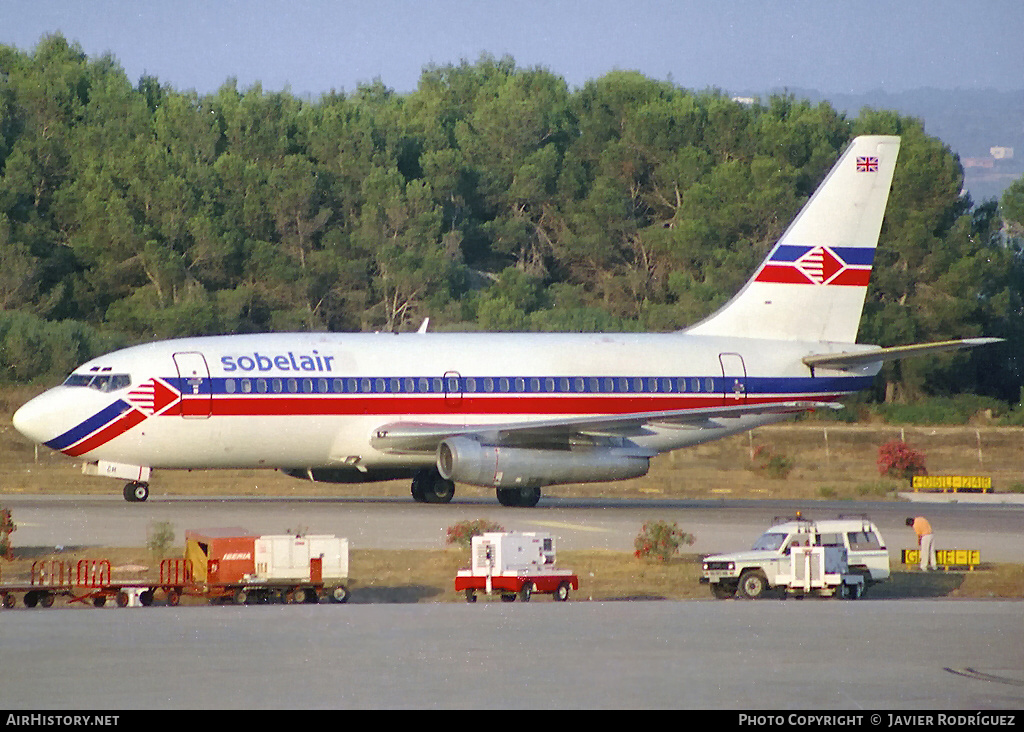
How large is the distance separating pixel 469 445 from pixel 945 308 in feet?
134

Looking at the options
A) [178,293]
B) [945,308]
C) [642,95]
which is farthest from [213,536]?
[642,95]

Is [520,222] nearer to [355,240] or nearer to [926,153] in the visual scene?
[355,240]

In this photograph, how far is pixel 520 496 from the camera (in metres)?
35.7

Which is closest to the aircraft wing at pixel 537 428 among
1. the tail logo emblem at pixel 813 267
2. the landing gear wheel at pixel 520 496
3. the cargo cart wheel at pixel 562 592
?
the landing gear wheel at pixel 520 496

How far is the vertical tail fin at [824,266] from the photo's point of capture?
39.1 m

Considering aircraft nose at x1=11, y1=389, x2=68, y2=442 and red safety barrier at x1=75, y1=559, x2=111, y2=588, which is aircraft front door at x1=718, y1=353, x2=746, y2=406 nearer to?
aircraft nose at x1=11, y1=389, x2=68, y2=442

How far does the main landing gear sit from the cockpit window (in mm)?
2516

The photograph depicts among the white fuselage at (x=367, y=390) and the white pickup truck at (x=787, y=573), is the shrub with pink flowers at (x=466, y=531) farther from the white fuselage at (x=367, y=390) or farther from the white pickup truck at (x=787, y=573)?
the white fuselage at (x=367, y=390)

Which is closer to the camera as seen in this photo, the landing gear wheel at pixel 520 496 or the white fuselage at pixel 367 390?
the white fuselage at pixel 367 390

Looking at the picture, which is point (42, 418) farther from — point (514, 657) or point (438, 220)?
point (438, 220)

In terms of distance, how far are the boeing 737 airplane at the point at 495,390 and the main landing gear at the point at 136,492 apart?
34mm

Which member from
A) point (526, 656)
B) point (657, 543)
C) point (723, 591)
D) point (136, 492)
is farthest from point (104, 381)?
point (526, 656)

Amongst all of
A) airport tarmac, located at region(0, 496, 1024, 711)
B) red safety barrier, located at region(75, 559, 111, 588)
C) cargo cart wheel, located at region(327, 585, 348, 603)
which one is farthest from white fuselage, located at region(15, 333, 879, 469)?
airport tarmac, located at region(0, 496, 1024, 711)

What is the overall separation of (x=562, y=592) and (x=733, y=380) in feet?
55.5
